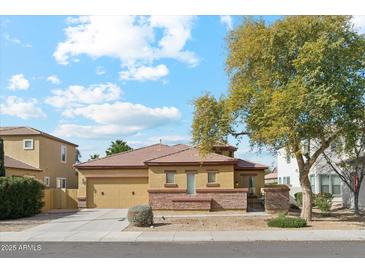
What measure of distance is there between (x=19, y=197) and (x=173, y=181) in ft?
29.3

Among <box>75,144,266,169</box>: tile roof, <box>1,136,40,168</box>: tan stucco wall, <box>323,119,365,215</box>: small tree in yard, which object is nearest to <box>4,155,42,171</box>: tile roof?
<box>1,136,40,168</box>: tan stucco wall

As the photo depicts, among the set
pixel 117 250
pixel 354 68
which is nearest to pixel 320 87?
pixel 354 68

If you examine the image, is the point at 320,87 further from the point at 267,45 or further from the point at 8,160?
the point at 8,160

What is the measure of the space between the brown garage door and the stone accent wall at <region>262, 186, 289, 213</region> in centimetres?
883

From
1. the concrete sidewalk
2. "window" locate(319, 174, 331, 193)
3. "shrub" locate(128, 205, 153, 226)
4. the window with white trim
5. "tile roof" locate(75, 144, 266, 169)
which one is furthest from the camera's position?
the window with white trim

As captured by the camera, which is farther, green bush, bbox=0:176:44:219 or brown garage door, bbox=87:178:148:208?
brown garage door, bbox=87:178:148:208

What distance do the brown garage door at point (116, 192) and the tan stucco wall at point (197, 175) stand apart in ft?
11.5

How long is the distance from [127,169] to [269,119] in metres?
14.4

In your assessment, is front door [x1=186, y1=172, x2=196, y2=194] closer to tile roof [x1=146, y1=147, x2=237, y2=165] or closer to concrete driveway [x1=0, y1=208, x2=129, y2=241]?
tile roof [x1=146, y1=147, x2=237, y2=165]

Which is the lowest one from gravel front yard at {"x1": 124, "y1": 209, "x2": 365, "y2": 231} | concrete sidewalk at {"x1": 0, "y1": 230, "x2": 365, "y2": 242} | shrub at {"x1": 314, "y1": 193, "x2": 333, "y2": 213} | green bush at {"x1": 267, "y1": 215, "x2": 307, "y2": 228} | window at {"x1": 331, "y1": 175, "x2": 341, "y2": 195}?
concrete sidewalk at {"x1": 0, "y1": 230, "x2": 365, "y2": 242}

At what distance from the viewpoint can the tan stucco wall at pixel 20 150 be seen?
35094 mm

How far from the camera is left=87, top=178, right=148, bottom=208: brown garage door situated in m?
31.3

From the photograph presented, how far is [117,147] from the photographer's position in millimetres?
57500

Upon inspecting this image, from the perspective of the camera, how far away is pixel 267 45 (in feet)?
64.9
